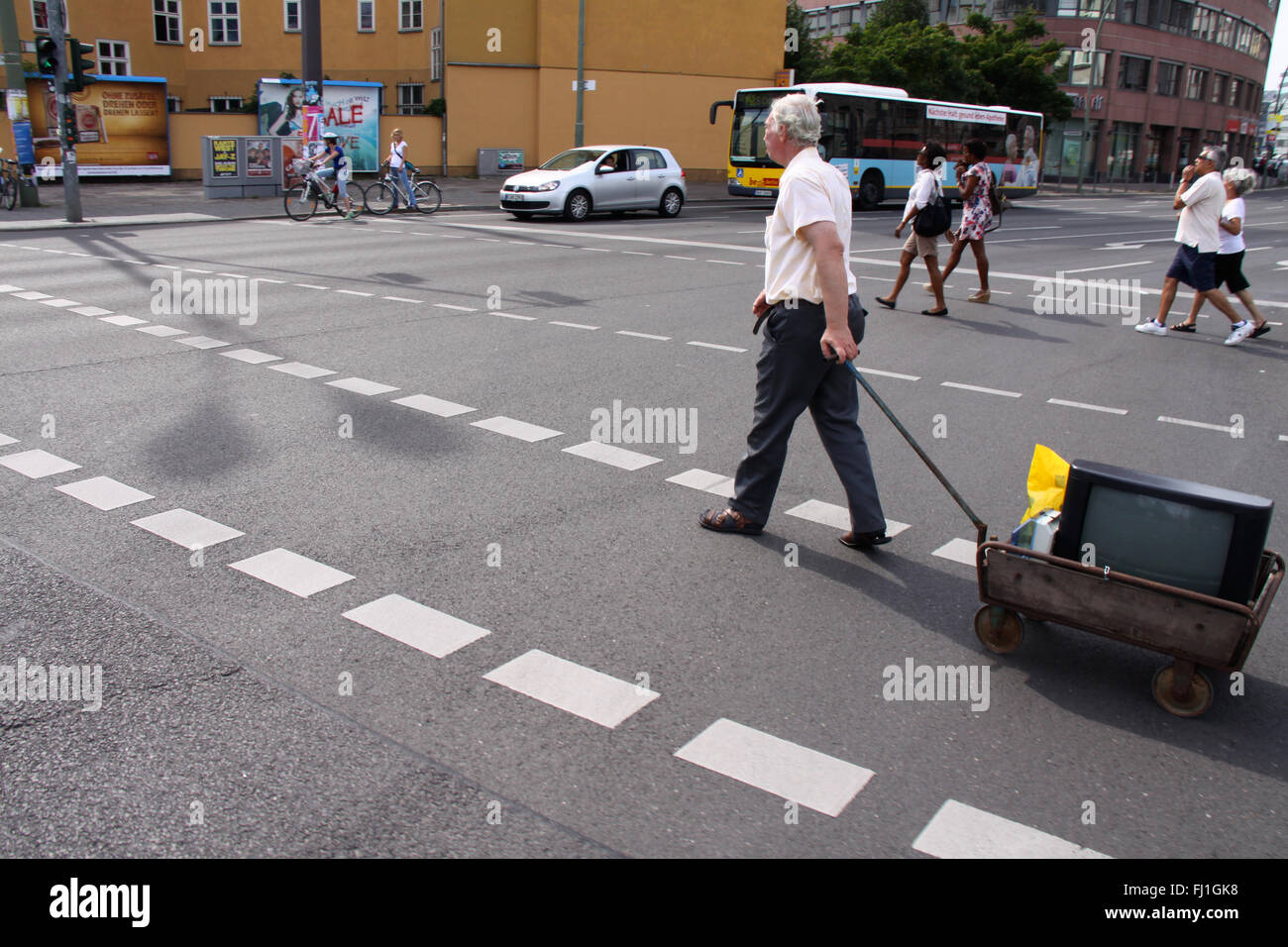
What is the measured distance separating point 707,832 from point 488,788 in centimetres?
63

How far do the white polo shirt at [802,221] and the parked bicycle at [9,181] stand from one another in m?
22.5

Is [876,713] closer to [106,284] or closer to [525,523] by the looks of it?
[525,523]

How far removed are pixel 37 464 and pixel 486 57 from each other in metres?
33.8

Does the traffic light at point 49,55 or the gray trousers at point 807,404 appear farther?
the traffic light at point 49,55

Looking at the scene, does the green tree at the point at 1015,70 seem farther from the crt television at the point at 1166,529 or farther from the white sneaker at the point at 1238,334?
the crt television at the point at 1166,529

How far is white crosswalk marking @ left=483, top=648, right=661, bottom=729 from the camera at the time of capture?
3.56 metres

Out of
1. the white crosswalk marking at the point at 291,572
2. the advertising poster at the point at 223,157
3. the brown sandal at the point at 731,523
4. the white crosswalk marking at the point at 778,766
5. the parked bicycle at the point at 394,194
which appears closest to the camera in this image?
the white crosswalk marking at the point at 778,766

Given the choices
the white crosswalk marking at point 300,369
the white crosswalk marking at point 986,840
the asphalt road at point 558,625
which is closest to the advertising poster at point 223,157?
the asphalt road at point 558,625

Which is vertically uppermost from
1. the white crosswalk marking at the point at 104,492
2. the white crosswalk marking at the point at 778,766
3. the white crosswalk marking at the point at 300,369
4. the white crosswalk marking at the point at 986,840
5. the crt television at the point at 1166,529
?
the crt television at the point at 1166,529

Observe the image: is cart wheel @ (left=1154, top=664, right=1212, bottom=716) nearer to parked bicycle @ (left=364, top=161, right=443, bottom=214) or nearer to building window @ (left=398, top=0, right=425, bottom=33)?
parked bicycle @ (left=364, top=161, right=443, bottom=214)

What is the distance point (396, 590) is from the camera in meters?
4.43

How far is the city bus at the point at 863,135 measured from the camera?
3012 cm

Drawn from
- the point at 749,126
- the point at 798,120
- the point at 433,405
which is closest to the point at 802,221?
the point at 798,120

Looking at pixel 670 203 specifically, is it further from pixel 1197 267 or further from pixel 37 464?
pixel 37 464
